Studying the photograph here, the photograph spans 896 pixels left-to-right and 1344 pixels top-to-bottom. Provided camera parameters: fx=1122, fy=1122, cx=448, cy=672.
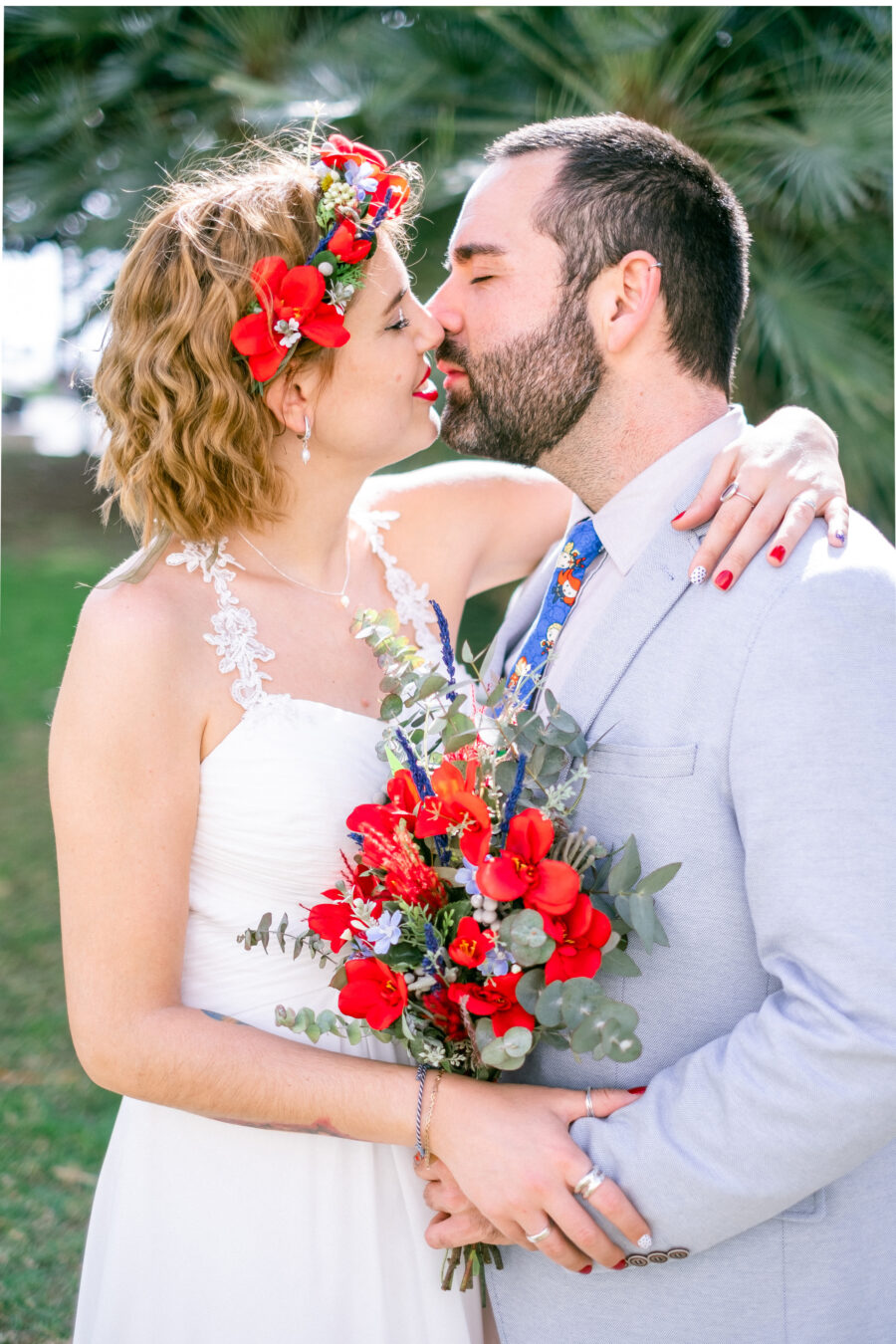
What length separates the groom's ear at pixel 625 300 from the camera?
7.62 feet

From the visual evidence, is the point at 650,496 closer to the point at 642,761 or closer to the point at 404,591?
the point at 642,761

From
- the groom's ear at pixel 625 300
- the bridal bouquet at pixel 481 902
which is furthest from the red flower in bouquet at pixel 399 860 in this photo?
the groom's ear at pixel 625 300

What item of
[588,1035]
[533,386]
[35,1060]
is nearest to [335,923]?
[588,1035]

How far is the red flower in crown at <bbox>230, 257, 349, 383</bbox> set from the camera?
90.7 inches

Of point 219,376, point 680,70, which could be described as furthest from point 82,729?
point 680,70

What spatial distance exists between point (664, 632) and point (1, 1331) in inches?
135

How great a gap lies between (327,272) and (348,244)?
7 centimetres

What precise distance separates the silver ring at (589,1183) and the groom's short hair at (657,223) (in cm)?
157

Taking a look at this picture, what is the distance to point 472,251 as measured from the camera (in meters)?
2.51

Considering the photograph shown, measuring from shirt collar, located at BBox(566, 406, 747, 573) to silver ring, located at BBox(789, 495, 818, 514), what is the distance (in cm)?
28

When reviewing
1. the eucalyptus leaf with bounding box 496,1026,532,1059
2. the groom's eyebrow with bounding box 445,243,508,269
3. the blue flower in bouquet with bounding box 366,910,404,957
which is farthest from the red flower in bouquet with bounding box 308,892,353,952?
the groom's eyebrow with bounding box 445,243,508,269

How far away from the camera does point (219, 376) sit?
238cm

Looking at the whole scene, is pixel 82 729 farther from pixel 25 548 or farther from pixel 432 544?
pixel 25 548

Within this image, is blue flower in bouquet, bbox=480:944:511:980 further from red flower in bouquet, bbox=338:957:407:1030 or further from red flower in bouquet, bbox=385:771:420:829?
red flower in bouquet, bbox=385:771:420:829
